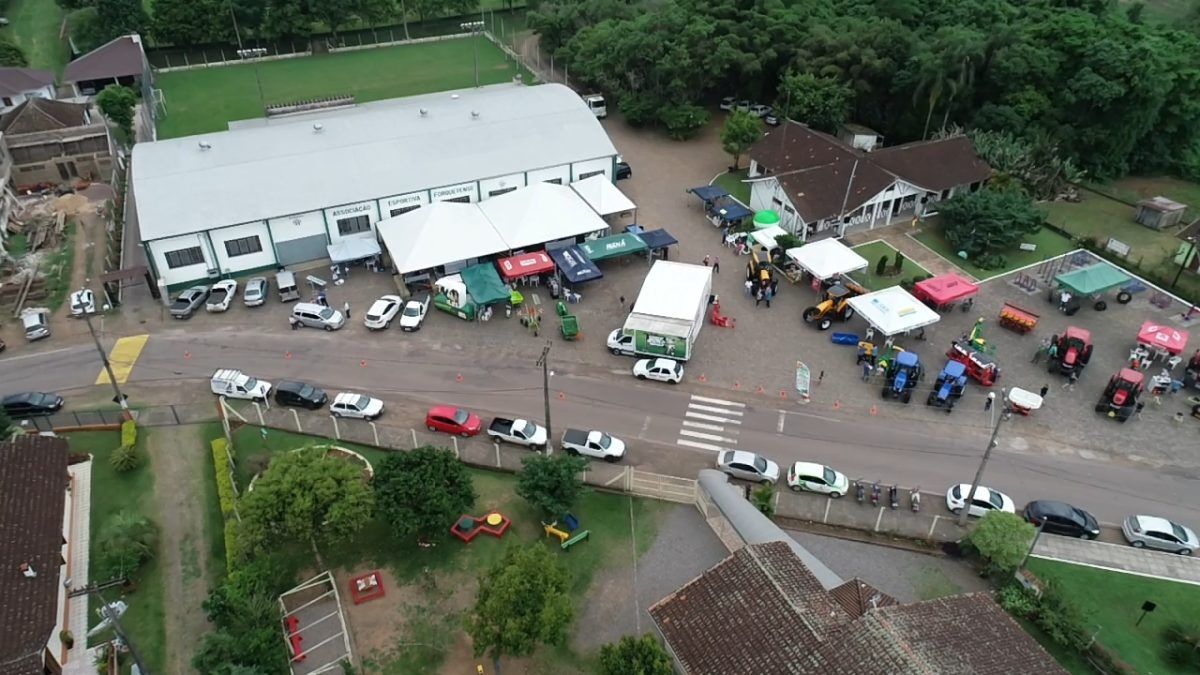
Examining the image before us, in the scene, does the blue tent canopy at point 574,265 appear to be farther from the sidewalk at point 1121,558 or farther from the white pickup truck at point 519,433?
the sidewalk at point 1121,558

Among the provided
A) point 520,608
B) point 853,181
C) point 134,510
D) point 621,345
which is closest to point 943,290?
point 853,181

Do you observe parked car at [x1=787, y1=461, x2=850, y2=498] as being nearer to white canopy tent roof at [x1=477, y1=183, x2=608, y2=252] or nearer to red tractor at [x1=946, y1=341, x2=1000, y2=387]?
red tractor at [x1=946, y1=341, x2=1000, y2=387]

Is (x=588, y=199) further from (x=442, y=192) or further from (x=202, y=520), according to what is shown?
(x=202, y=520)

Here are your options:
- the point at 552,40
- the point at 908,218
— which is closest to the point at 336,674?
the point at 908,218

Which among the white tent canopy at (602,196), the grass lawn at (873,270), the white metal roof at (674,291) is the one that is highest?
the white tent canopy at (602,196)

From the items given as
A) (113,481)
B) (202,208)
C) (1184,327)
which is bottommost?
(113,481)

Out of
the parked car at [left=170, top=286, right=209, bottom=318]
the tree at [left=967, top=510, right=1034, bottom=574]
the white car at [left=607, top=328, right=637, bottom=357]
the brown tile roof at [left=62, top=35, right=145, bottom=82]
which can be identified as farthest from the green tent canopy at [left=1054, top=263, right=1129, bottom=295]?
the brown tile roof at [left=62, top=35, right=145, bottom=82]

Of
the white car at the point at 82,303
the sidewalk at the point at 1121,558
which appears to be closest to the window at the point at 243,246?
the white car at the point at 82,303
